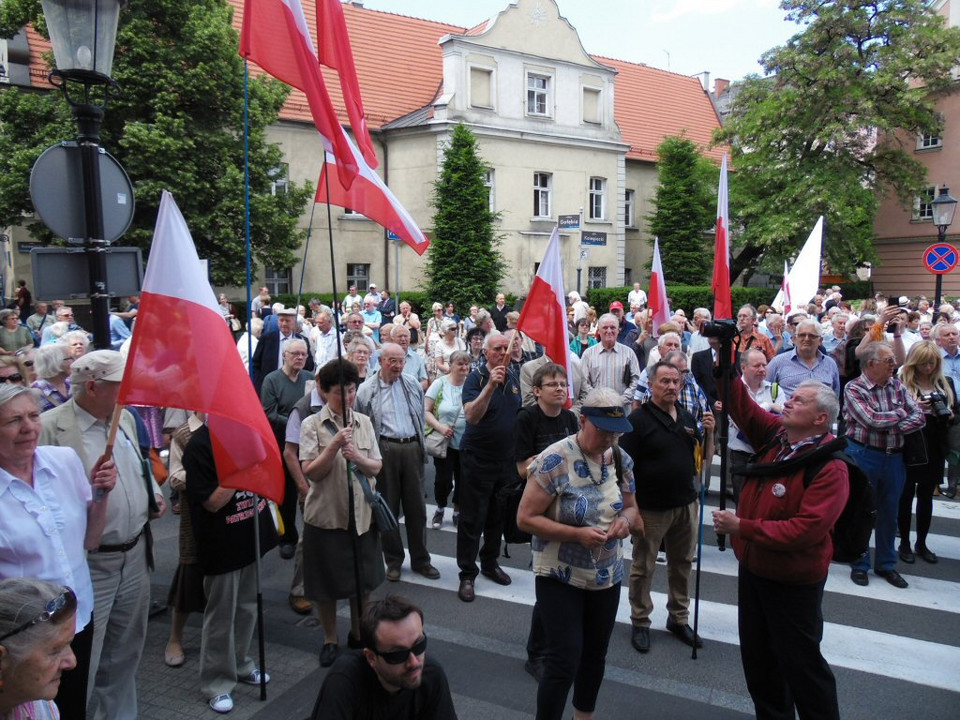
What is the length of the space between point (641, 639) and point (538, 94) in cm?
2947

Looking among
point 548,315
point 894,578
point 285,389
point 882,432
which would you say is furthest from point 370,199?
point 894,578

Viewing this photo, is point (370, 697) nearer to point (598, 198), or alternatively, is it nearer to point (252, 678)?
point (252, 678)

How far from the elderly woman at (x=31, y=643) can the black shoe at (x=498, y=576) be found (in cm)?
436

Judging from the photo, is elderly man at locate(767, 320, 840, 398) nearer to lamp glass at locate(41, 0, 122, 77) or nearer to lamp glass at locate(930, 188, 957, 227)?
lamp glass at locate(41, 0, 122, 77)

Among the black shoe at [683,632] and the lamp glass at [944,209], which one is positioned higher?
the lamp glass at [944,209]

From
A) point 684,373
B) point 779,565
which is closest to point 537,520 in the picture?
point 779,565

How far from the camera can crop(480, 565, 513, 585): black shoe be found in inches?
246

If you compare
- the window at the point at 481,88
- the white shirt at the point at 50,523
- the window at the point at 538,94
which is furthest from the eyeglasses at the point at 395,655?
the window at the point at 538,94

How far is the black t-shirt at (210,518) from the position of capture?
4.30 m

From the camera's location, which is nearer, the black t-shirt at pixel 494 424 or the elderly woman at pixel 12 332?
the black t-shirt at pixel 494 424

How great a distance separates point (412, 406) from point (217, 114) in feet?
59.7

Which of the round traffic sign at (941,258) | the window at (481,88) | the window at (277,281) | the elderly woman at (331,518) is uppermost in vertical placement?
the window at (481,88)

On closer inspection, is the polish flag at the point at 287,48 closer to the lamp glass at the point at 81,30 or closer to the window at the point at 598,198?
the lamp glass at the point at 81,30

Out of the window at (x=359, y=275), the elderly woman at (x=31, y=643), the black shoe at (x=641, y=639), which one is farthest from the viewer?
the window at (x=359, y=275)
